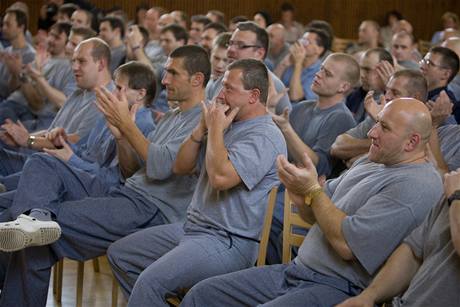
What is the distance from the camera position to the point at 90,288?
5.50 meters

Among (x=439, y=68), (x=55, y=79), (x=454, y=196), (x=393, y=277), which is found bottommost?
(x=55, y=79)

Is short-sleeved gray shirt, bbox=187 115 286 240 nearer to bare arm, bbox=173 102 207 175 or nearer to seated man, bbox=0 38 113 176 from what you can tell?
bare arm, bbox=173 102 207 175

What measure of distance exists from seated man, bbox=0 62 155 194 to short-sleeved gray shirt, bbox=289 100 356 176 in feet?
3.03

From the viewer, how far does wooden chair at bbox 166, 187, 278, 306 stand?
4.04 metres

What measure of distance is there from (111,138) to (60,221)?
0.79 meters

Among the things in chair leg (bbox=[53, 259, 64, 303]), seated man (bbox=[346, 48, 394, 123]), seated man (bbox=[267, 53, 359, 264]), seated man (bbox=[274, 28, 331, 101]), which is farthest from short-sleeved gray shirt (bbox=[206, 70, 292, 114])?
chair leg (bbox=[53, 259, 64, 303])

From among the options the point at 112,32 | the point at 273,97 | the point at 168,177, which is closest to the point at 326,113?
the point at 273,97

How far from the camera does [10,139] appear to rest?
19.2 feet

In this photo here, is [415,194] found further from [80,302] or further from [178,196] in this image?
[80,302]

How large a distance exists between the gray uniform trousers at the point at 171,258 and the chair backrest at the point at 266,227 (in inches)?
4.6

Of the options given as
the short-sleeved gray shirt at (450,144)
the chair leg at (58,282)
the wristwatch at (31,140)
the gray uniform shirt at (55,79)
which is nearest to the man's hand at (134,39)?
the gray uniform shirt at (55,79)

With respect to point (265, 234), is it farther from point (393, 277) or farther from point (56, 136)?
point (56, 136)

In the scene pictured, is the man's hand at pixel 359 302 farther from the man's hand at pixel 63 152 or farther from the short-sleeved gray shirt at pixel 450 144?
the man's hand at pixel 63 152

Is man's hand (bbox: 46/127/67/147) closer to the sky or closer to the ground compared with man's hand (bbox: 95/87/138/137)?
closer to the ground
